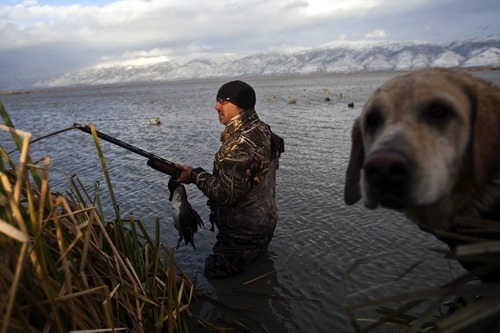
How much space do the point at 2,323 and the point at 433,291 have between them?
218cm

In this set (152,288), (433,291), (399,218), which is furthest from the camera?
(399,218)

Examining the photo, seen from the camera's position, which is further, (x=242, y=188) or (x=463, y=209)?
(x=242, y=188)

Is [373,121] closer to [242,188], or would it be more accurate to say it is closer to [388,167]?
[388,167]

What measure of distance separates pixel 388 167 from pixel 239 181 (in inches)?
128

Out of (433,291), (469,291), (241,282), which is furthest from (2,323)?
(241,282)

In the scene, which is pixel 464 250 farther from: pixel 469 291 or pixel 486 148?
pixel 486 148

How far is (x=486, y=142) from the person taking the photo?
6.58 feet

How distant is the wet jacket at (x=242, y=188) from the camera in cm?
501

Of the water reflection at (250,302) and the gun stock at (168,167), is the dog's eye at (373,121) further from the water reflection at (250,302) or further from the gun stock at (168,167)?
the gun stock at (168,167)

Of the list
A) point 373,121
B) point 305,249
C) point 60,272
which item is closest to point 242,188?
point 305,249

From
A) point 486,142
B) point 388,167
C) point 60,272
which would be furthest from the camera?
point 60,272

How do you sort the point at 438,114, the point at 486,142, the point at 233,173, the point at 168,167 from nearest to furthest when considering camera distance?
the point at 486,142 → the point at 438,114 → the point at 233,173 → the point at 168,167

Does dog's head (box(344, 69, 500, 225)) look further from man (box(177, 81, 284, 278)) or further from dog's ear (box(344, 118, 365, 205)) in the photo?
man (box(177, 81, 284, 278))

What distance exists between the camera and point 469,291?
1781 mm
